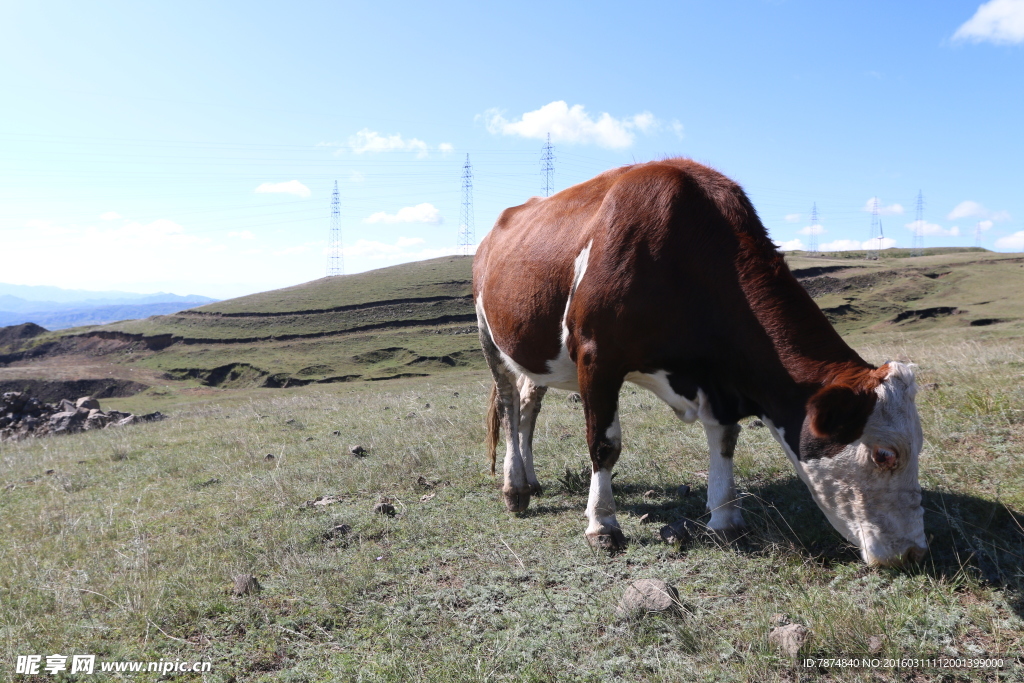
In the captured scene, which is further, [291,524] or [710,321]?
[291,524]

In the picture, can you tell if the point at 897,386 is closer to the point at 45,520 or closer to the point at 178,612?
the point at 178,612

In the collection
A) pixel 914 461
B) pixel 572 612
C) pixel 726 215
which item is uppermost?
pixel 726 215

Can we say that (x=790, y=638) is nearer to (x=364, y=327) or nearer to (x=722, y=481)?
(x=722, y=481)

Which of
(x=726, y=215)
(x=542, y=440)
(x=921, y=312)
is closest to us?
(x=726, y=215)

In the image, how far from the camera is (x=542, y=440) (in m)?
8.74

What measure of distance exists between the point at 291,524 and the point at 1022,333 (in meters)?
24.7

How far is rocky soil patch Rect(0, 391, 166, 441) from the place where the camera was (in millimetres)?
17828

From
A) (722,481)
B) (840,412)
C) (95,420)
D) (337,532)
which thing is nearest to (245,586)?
(337,532)

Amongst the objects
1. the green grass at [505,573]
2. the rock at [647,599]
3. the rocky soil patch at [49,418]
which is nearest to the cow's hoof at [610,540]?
the green grass at [505,573]

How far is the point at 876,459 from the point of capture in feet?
11.4

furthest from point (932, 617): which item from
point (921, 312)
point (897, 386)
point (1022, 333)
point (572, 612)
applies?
point (921, 312)

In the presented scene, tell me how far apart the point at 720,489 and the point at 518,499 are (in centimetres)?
186

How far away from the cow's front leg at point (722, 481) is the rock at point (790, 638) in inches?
59.9

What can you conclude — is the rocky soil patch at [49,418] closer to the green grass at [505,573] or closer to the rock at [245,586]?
the green grass at [505,573]
